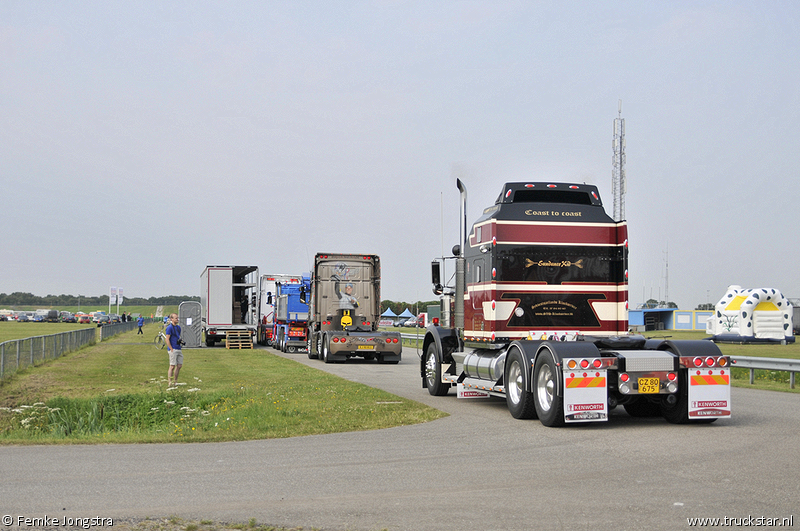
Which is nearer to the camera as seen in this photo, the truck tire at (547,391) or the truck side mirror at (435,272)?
the truck tire at (547,391)

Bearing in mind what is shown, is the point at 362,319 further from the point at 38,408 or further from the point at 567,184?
the point at 567,184

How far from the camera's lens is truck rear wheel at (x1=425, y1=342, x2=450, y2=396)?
17422 mm

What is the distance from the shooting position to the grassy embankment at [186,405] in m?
12.6

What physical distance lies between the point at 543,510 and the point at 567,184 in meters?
8.90

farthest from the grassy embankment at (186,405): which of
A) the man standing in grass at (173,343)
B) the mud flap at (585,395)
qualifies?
the mud flap at (585,395)

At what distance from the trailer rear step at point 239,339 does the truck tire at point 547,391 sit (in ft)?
104

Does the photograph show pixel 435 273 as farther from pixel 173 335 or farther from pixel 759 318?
pixel 759 318

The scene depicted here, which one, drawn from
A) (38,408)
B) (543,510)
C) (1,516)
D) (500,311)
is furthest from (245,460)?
(38,408)

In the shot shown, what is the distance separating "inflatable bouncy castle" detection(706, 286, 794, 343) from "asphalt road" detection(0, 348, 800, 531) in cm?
3726

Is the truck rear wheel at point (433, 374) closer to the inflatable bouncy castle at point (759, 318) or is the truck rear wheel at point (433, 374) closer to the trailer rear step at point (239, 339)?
the trailer rear step at point (239, 339)

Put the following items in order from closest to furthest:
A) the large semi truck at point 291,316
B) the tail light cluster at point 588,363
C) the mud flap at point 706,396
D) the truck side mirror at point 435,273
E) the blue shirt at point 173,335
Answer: the tail light cluster at point 588,363, the mud flap at point 706,396, the truck side mirror at point 435,273, the blue shirt at point 173,335, the large semi truck at point 291,316

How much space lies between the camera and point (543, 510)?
22.8ft

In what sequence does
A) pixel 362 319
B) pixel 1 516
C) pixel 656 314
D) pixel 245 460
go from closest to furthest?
pixel 1 516, pixel 245 460, pixel 362 319, pixel 656 314

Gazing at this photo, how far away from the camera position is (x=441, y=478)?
841cm
